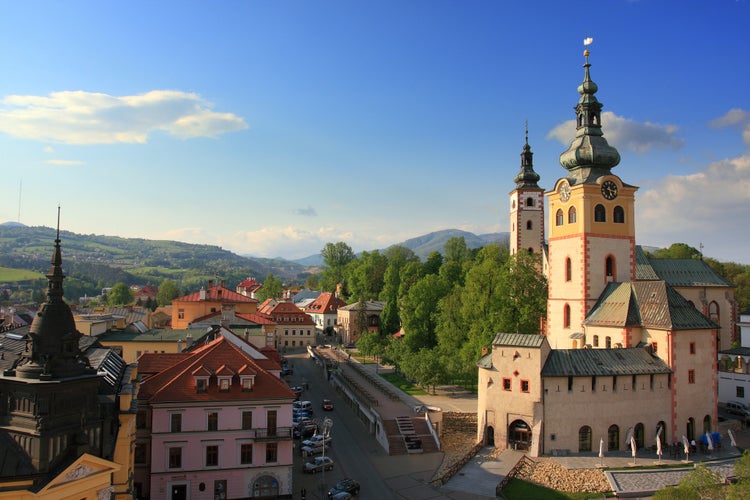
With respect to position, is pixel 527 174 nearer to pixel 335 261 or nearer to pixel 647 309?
pixel 647 309

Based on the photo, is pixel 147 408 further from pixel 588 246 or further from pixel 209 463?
pixel 588 246

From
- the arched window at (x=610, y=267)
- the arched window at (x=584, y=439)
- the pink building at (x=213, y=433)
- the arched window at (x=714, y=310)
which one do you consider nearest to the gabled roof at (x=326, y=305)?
the arched window at (x=714, y=310)

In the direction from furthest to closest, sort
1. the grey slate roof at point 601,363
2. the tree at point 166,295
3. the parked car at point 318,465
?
the tree at point 166,295 → the grey slate roof at point 601,363 → the parked car at point 318,465

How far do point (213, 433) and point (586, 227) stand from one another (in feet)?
108

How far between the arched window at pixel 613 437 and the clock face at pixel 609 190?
18.8 m

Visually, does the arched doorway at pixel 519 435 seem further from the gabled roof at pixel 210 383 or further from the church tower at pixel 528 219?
the church tower at pixel 528 219

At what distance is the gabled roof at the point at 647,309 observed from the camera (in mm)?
42219

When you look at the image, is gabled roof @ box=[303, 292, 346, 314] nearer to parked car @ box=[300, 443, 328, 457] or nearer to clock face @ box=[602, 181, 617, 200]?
clock face @ box=[602, 181, 617, 200]

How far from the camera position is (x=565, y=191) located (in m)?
50.4

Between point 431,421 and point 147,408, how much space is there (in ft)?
68.5

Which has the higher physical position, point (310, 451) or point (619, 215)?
point (619, 215)

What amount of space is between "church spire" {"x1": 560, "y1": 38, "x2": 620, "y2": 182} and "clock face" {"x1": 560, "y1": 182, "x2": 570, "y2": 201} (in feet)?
2.86

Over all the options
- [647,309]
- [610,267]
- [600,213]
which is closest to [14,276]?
[600,213]

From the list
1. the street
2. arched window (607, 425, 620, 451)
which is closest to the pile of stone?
arched window (607, 425, 620, 451)
